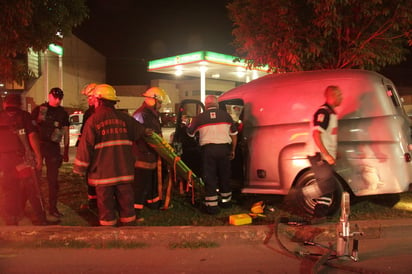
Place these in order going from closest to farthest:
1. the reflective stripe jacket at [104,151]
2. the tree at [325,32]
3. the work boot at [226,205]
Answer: the reflective stripe jacket at [104,151] → the work boot at [226,205] → the tree at [325,32]

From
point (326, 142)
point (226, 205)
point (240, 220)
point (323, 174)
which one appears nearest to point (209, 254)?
point (240, 220)

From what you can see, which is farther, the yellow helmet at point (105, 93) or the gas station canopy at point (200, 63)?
the gas station canopy at point (200, 63)

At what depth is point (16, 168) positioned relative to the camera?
179 inches

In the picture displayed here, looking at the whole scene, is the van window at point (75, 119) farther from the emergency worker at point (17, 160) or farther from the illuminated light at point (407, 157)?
the illuminated light at point (407, 157)

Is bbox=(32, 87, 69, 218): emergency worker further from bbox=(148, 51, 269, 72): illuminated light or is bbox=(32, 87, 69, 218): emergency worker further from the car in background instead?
bbox=(148, 51, 269, 72): illuminated light

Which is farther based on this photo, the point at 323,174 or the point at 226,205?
the point at 226,205

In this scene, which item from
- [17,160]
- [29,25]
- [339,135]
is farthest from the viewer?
[29,25]

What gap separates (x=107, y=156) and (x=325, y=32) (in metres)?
4.99

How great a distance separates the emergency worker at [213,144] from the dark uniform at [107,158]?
1.30m

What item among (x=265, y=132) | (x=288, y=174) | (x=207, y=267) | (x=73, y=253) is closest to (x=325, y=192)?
(x=288, y=174)

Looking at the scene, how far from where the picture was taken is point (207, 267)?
366cm

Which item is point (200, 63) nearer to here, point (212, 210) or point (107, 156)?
point (212, 210)

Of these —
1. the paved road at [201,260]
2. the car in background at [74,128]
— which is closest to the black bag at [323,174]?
the paved road at [201,260]

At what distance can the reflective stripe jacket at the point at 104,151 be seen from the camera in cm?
413
